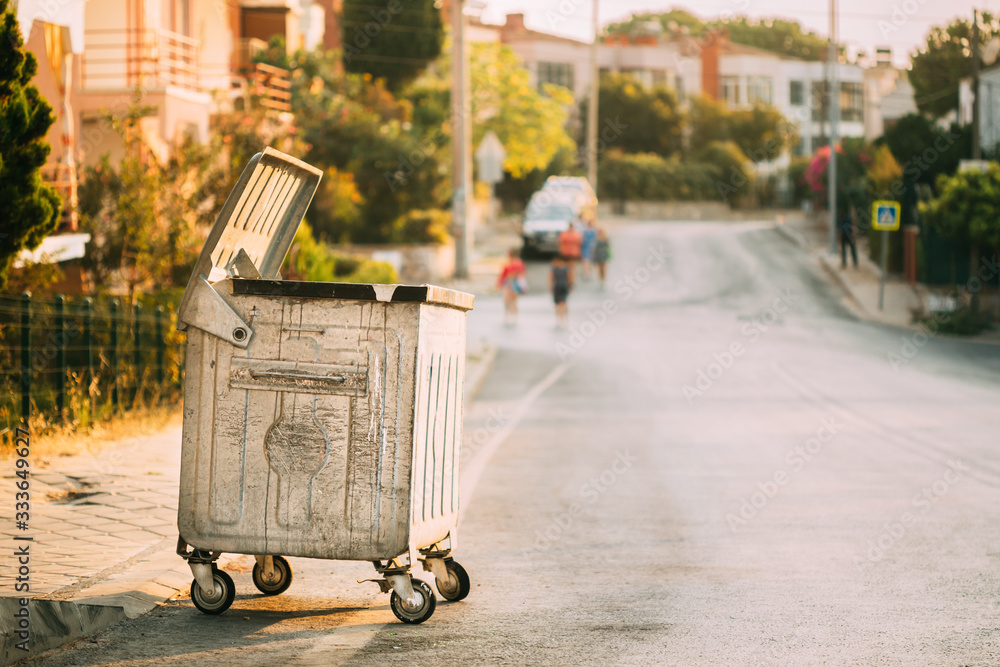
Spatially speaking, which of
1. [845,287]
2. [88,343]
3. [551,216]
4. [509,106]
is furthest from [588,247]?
[88,343]

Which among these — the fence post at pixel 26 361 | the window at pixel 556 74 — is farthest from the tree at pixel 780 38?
the fence post at pixel 26 361

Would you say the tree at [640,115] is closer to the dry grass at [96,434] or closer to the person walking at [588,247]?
the person walking at [588,247]

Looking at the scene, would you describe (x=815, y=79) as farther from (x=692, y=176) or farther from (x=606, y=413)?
(x=606, y=413)

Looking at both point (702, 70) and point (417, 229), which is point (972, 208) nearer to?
point (417, 229)

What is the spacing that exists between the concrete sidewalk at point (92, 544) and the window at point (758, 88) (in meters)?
79.6

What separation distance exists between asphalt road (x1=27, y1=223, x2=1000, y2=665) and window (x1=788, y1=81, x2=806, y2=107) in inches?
2808

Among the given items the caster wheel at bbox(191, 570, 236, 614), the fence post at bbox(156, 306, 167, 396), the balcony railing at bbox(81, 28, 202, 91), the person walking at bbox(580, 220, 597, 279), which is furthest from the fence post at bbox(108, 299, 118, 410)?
the person walking at bbox(580, 220, 597, 279)

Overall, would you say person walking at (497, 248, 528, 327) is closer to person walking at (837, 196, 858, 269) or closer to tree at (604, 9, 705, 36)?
person walking at (837, 196, 858, 269)

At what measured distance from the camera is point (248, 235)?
6.34m

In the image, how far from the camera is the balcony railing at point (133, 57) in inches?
883

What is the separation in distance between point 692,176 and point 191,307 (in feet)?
206

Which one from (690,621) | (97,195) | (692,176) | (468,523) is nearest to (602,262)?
(97,195)

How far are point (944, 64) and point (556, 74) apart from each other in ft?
138

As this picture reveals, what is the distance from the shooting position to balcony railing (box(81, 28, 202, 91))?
22.4m
